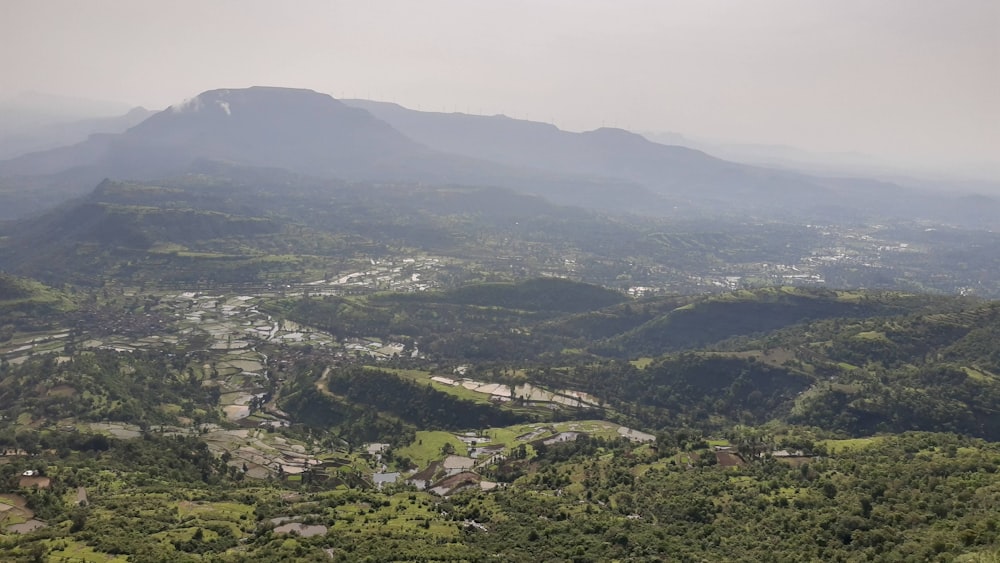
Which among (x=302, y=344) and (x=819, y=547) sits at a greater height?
(x=819, y=547)

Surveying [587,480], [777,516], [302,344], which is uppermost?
[777,516]

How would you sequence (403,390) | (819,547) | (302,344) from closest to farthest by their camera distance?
1. (819,547)
2. (403,390)
3. (302,344)

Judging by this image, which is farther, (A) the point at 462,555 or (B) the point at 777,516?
(B) the point at 777,516

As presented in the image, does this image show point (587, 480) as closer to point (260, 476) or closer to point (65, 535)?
point (260, 476)

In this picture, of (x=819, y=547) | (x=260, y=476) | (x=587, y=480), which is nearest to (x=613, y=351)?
(x=587, y=480)

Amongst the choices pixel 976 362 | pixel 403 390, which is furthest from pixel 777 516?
pixel 976 362

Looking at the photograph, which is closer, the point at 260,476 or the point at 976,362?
the point at 260,476

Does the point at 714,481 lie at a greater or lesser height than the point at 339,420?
greater

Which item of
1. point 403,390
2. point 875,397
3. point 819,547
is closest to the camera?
point 819,547

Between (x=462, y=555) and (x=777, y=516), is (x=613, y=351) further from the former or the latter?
(x=462, y=555)
